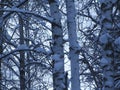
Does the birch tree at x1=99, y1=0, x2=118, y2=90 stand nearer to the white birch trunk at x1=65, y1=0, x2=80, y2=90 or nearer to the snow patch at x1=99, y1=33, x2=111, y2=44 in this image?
the snow patch at x1=99, y1=33, x2=111, y2=44

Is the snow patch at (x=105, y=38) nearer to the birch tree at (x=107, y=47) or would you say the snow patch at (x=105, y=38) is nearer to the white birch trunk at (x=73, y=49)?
the birch tree at (x=107, y=47)

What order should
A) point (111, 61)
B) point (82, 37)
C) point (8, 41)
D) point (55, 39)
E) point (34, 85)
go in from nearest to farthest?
1. point (111, 61)
2. point (55, 39)
3. point (8, 41)
4. point (82, 37)
5. point (34, 85)

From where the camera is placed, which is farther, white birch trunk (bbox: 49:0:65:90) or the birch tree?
white birch trunk (bbox: 49:0:65:90)

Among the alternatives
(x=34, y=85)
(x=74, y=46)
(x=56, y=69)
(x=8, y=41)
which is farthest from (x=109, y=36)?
(x=34, y=85)

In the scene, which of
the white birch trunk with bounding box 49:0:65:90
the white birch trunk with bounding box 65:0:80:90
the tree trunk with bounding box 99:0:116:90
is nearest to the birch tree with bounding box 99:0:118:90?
the tree trunk with bounding box 99:0:116:90

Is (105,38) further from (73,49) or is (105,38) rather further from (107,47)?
(73,49)

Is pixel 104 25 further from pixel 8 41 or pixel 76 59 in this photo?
pixel 8 41

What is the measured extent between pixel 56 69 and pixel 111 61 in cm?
110

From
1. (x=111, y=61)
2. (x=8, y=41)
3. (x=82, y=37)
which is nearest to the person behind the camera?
(x=111, y=61)

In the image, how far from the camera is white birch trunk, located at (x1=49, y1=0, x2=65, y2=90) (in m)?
7.41

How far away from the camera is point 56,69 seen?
744 centimetres

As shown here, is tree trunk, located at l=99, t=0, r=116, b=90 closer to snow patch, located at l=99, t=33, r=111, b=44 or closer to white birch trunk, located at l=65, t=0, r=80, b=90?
snow patch, located at l=99, t=33, r=111, b=44

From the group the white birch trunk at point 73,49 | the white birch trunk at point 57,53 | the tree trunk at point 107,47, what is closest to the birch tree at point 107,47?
the tree trunk at point 107,47

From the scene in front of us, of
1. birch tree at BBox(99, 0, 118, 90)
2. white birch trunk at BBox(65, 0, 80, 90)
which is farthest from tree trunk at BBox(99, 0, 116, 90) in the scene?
white birch trunk at BBox(65, 0, 80, 90)
